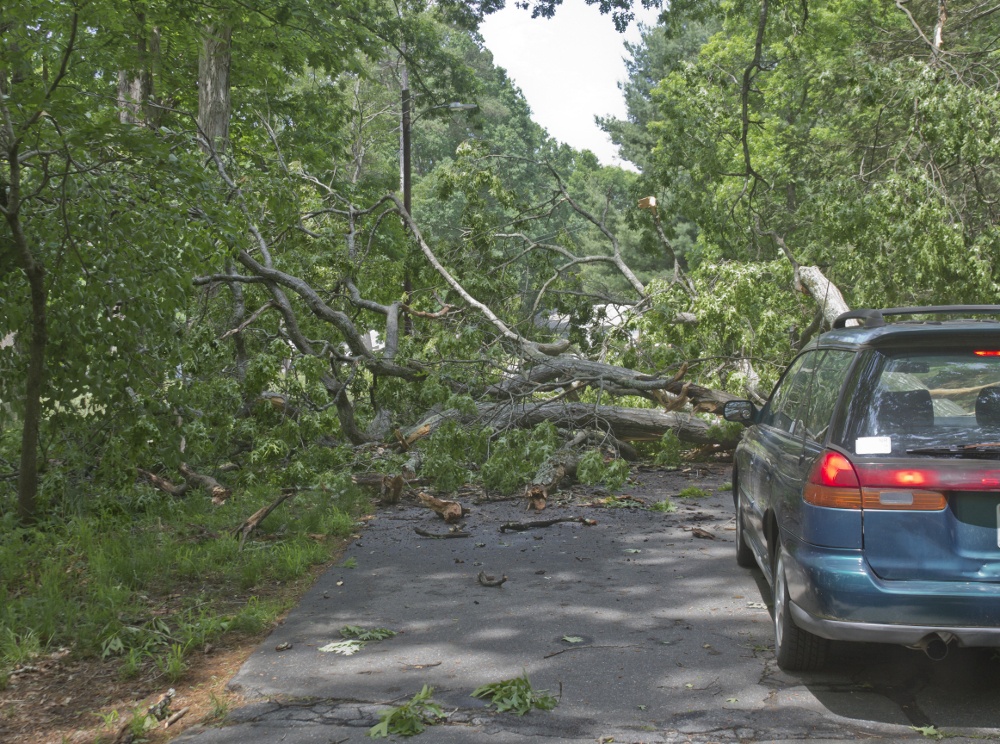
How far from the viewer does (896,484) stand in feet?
14.0

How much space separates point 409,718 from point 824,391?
2631 mm

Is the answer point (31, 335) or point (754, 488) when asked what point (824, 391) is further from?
point (31, 335)

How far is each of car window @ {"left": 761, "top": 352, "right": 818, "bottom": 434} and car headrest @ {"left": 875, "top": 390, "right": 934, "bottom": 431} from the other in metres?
0.81

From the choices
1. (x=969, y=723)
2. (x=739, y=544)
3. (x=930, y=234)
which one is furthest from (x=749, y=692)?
(x=930, y=234)

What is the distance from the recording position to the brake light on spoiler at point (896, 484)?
4207 millimetres

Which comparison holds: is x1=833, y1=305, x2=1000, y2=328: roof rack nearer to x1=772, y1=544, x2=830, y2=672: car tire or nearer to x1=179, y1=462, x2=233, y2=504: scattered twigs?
x1=772, y1=544, x2=830, y2=672: car tire

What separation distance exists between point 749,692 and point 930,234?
31.5ft

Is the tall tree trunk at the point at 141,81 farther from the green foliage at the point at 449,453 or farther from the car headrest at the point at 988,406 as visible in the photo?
the car headrest at the point at 988,406

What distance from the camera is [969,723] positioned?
4262mm

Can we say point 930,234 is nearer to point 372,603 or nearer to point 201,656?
point 372,603

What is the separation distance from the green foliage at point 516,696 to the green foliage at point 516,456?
18.8ft

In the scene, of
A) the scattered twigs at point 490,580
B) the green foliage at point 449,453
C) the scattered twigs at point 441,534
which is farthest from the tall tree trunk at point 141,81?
the scattered twigs at point 490,580

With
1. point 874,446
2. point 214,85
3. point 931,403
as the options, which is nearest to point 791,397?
point 931,403

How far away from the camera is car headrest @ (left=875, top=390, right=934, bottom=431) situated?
4445mm
